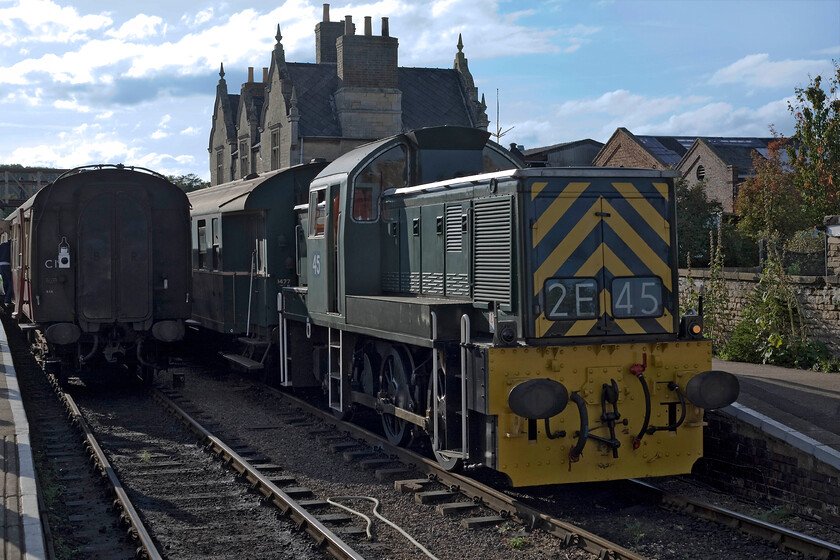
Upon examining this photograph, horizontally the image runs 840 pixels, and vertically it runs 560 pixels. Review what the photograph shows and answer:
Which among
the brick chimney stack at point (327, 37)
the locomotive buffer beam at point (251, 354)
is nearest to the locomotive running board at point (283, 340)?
the locomotive buffer beam at point (251, 354)

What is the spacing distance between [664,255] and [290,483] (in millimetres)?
4121

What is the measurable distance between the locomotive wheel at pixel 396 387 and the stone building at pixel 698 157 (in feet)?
114

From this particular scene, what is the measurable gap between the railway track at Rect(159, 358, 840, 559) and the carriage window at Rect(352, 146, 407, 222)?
8.57ft

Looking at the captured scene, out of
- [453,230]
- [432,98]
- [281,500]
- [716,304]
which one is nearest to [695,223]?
[716,304]

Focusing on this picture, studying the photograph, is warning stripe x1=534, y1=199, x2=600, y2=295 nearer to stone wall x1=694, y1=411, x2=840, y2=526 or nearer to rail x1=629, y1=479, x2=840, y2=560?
rail x1=629, y1=479, x2=840, y2=560

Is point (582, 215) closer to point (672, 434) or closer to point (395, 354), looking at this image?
point (672, 434)

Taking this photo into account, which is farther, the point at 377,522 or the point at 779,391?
the point at 779,391

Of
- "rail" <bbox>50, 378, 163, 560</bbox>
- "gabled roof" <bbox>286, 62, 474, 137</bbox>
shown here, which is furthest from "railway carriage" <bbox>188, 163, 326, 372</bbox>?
"gabled roof" <bbox>286, 62, 474, 137</bbox>

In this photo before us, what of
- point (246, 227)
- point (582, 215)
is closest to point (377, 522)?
point (582, 215)

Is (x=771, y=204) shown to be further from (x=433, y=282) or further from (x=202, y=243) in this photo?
(x=433, y=282)

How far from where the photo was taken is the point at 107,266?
13.7m

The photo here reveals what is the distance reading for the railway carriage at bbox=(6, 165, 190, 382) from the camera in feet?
44.1

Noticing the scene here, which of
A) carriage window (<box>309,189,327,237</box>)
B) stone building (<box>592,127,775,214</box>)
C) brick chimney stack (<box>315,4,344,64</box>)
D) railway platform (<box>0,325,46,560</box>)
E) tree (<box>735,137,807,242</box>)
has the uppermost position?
brick chimney stack (<box>315,4,344,64</box>)

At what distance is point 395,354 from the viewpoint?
945 centimetres
